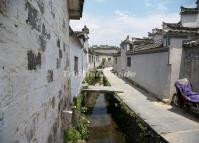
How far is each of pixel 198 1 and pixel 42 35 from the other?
2288 cm

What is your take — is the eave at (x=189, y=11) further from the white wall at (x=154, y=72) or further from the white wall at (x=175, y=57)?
the white wall at (x=175, y=57)

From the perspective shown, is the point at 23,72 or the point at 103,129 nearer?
the point at 23,72

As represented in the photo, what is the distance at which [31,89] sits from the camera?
8.12 feet

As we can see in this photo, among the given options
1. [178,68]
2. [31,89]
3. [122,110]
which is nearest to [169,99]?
[178,68]

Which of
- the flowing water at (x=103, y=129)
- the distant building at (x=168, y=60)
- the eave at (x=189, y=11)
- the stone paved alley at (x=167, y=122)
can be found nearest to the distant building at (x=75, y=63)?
the flowing water at (x=103, y=129)

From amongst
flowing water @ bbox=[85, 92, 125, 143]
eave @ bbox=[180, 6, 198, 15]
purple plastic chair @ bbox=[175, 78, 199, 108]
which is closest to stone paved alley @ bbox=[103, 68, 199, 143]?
purple plastic chair @ bbox=[175, 78, 199, 108]

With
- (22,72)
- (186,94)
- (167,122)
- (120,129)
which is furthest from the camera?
(120,129)

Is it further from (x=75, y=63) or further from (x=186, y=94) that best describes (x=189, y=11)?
(x=186, y=94)

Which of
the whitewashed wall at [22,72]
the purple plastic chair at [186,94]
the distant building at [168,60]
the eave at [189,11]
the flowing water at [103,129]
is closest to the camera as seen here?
the whitewashed wall at [22,72]

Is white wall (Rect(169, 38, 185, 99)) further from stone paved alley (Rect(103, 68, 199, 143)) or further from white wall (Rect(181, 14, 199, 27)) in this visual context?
white wall (Rect(181, 14, 199, 27))

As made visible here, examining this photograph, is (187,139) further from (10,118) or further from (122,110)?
(10,118)

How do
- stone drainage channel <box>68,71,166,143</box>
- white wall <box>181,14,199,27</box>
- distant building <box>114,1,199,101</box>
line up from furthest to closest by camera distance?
white wall <box>181,14,199,27</box>
distant building <box>114,1,199,101</box>
stone drainage channel <box>68,71,166,143</box>

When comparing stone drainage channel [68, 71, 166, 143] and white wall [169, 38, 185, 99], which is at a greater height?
white wall [169, 38, 185, 99]

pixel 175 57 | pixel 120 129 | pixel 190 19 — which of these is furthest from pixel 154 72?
pixel 190 19
